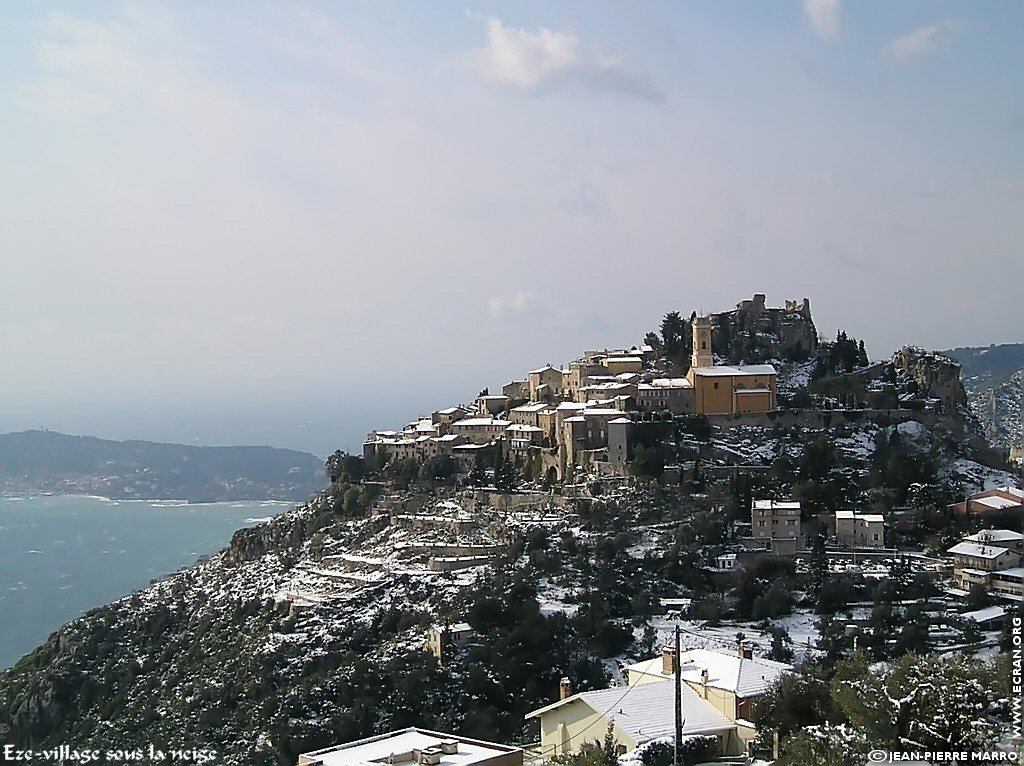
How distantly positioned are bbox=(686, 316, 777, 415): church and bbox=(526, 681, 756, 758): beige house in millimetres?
27060

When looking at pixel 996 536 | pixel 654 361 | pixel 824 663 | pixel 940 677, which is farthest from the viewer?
pixel 654 361

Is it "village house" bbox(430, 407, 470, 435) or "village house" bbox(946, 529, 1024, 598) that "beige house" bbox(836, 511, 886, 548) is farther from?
"village house" bbox(430, 407, 470, 435)

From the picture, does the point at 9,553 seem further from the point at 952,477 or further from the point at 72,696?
the point at 952,477

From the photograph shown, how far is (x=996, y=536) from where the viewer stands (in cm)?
3731

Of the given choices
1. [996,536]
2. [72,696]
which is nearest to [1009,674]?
[996,536]

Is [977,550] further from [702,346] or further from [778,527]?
[702,346]

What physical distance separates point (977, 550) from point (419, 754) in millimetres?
25523

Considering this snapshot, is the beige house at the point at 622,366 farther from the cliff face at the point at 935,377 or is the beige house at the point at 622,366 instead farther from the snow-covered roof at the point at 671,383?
the cliff face at the point at 935,377

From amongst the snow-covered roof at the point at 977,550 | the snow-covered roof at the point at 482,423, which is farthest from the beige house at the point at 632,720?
the snow-covered roof at the point at 482,423

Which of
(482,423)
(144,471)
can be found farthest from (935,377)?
(144,471)

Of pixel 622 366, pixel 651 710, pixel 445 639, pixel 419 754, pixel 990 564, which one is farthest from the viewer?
pixel 622 366

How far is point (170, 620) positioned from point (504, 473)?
13784 mm

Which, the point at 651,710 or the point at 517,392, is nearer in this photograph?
the point at 651,710

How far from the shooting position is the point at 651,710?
776 inches
